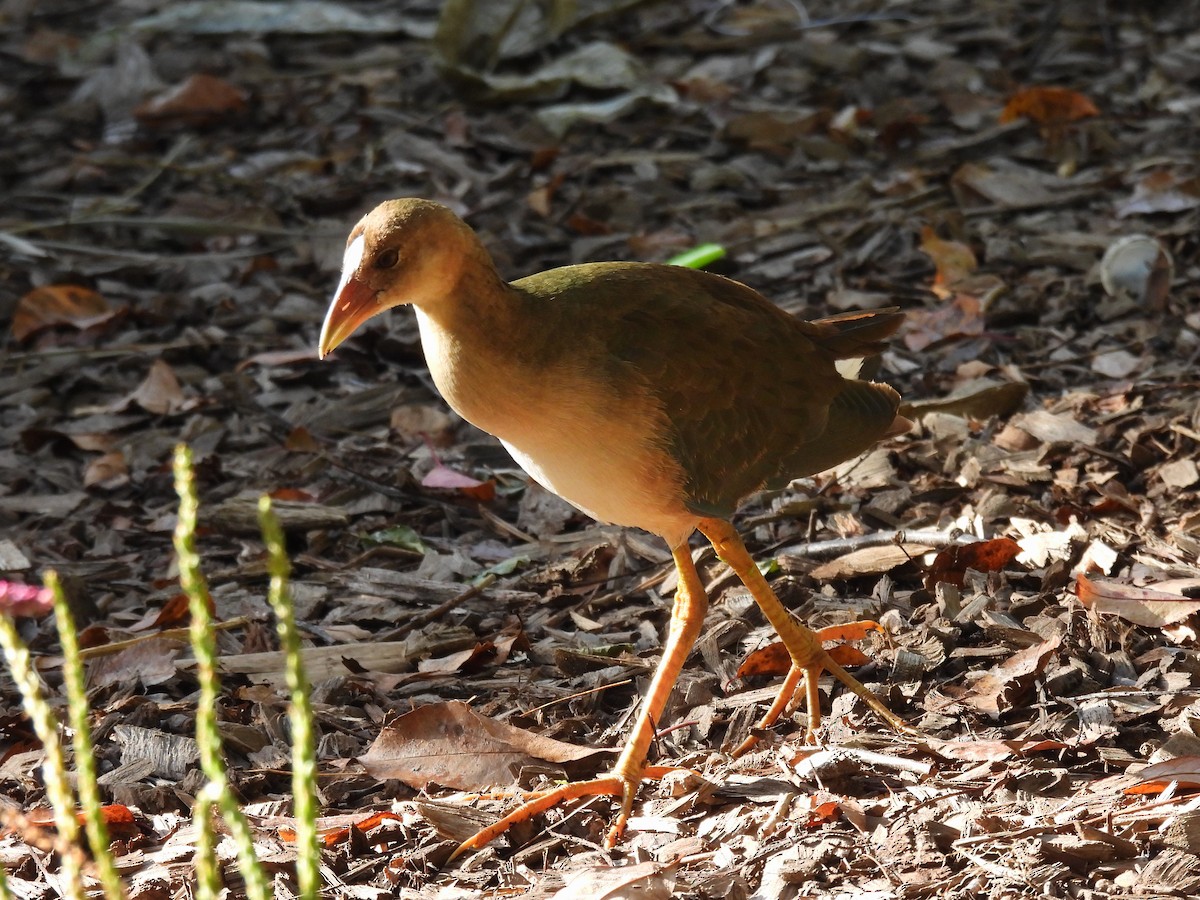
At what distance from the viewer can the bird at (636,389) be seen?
137 inches

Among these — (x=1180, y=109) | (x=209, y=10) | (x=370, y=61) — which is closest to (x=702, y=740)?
(x=1180, y=109)

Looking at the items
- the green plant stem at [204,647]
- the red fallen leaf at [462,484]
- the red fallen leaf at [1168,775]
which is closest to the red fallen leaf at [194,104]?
the red fallen leaf at [462,484]

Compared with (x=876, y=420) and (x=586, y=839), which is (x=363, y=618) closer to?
(x=586, y=839)

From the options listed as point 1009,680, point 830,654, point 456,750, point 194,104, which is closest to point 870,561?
point 830,654

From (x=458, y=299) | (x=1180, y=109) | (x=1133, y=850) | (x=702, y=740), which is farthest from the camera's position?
(x=1180, y=109)

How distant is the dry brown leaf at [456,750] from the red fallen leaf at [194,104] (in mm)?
5093

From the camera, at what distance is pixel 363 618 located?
179 inches

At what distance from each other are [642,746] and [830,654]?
27.6 inches

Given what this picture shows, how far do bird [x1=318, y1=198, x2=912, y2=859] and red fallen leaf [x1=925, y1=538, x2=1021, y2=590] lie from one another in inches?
18.4

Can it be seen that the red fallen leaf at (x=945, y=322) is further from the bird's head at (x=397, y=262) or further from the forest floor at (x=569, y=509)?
the bird's head at (x=397, y=262)

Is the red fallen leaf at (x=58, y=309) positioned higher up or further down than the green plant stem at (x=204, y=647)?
further down

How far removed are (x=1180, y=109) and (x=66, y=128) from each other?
577cm

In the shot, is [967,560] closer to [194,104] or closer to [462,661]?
[462,661]

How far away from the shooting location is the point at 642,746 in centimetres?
358
